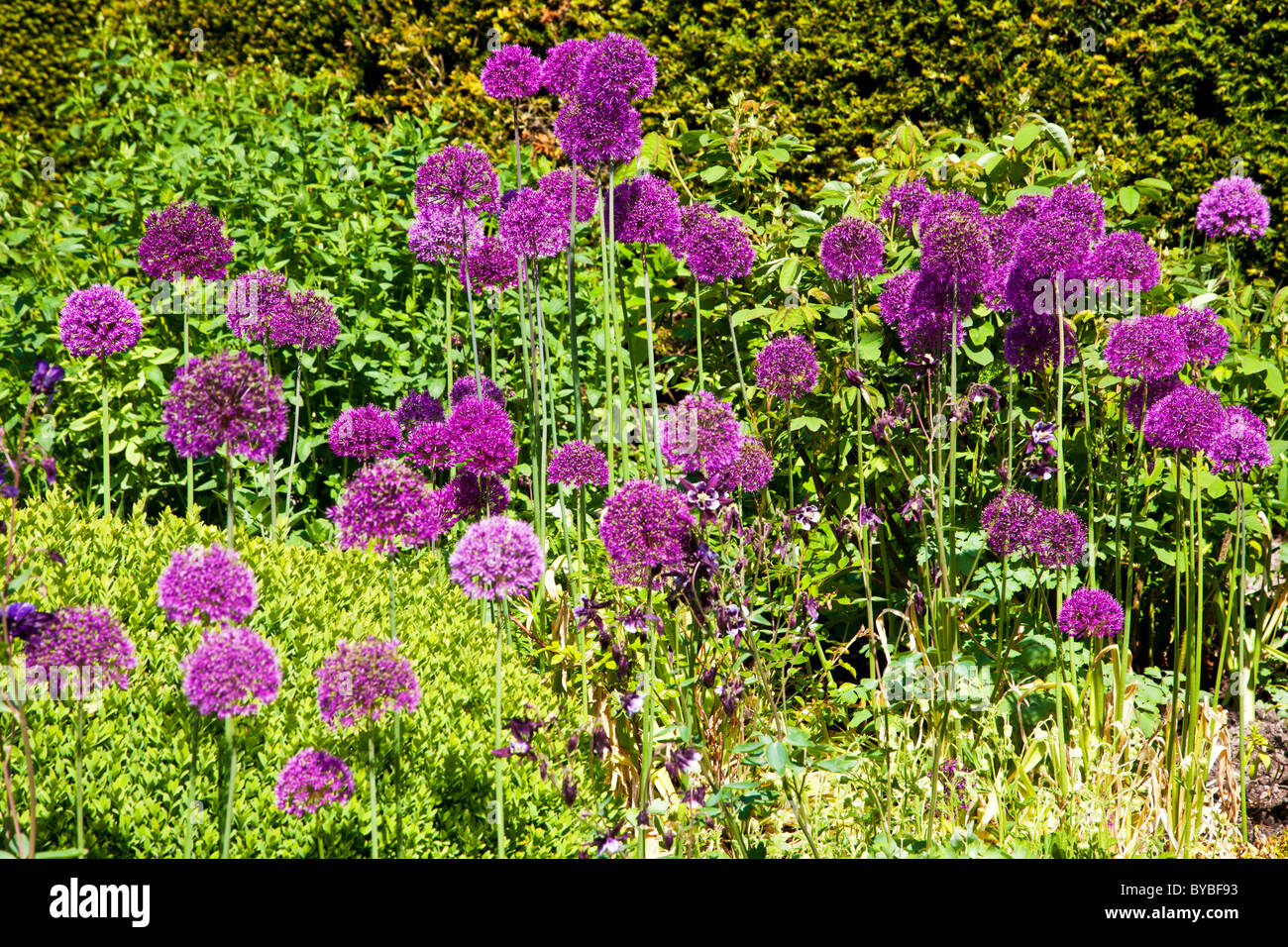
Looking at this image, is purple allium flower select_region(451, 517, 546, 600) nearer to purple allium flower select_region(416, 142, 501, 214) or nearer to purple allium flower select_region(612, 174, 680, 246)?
purple allium flower select_region(612, 174, 680, 246)

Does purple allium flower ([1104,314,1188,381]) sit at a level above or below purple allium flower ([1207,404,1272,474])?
above

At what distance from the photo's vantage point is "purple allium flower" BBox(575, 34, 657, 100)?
9.96ft

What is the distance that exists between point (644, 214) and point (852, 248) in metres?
0.66

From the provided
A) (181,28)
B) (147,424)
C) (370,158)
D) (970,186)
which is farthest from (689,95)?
(181,28)

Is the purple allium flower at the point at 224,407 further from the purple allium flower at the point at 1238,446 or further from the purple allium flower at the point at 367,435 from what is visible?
the purple allium flower at the point at 1238,446

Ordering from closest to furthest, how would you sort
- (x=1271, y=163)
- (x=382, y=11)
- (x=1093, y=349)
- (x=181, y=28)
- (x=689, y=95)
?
1. (x=1093, y=349)
2. (x=1271, y=163)
3. (x=689, y=95)
4. (x=382, y=11)
5. (x=181, y=28)

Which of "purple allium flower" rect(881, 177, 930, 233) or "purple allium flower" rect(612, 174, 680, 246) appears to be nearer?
"purple allium flower" rect(612, 174, 680, 246)

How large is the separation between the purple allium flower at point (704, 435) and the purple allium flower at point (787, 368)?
0.38m

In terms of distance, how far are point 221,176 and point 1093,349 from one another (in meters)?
4.24

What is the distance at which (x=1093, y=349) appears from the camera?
384 cm

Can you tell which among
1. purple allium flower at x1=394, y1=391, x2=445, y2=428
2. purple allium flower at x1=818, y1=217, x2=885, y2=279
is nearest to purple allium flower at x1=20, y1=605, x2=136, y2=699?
purple allium flower at x1=394, y1=391, x2=445, y2=428

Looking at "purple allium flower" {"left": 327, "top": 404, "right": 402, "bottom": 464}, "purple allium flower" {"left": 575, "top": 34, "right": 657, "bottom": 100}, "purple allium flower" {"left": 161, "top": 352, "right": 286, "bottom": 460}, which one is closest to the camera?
"purple allium flower" {"left": 161, "top": 352, "right": 286, "bottom": 460}

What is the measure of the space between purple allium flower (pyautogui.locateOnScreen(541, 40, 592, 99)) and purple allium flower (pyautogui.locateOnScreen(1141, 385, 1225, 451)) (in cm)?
200

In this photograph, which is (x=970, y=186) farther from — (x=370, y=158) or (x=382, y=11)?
A: (x=382, y=11)
